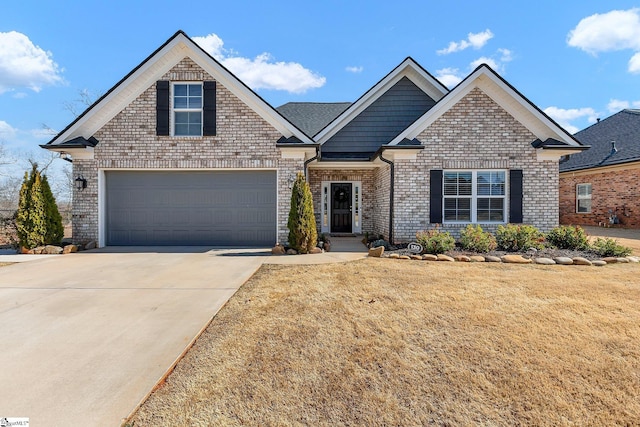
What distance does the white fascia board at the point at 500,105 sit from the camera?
9.41 metres

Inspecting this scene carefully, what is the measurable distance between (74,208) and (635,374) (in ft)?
41.0

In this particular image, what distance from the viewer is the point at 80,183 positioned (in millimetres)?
9891

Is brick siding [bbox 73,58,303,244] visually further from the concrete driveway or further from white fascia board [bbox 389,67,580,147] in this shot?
white fascia board [bbox 389,67,580,147]

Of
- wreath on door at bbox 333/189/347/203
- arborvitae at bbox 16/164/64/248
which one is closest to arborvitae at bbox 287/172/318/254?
wreath on door at bbox 333/189/347/203

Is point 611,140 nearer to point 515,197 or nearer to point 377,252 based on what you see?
point 515,197

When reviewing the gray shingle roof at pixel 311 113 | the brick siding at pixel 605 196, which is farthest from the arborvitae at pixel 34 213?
the brick siding at pixel 605 196

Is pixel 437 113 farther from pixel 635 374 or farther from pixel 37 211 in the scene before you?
pixel 37 211

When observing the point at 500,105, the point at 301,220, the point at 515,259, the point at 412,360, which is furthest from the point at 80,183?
the point at 500,105

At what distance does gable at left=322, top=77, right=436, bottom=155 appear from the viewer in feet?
39.8

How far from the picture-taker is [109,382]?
8.90 ft

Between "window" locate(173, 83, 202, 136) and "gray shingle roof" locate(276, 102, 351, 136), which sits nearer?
"window" locate(173, 83, 202, 136)

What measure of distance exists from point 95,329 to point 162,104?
7.87 meters

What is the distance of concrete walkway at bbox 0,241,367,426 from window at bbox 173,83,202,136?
427 cm

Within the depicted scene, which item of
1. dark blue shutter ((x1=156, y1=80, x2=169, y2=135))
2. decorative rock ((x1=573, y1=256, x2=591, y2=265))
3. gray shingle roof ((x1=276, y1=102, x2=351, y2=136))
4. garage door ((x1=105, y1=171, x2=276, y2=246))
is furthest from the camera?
gray shingle roof ((x1=276, y1=102, x2=351, y2=136))
